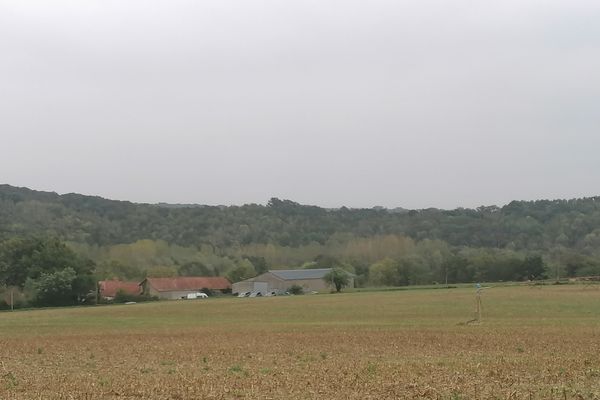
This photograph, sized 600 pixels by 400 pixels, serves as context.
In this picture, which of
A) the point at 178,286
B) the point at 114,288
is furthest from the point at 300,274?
the point at 114,288

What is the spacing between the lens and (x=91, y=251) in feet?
600

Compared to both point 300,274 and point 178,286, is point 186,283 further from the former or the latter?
point 300,274

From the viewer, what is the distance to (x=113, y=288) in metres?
140

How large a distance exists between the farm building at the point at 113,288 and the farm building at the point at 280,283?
85.4ft

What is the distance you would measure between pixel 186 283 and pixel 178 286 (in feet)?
10.5

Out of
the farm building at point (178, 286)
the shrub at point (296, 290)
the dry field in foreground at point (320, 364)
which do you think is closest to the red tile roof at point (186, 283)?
the farm building at point (178, 286)

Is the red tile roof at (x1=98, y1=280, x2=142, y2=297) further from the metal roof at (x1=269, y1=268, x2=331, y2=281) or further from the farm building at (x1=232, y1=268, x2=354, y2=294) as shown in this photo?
the metal roof at (x1=269, y1=268, x2=331, y2=281)

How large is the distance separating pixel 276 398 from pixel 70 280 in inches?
4167

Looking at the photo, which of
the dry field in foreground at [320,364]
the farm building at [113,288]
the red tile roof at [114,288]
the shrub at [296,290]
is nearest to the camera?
the dry field in foreground at [320,364]

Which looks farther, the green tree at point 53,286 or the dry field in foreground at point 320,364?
the green tree at point 53,286

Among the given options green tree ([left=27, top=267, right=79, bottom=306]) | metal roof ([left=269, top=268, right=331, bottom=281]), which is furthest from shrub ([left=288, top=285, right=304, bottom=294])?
green tree ([left=27, top=267, right=79, bottom=306])

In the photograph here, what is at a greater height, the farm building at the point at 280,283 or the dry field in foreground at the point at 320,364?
the dry field in foreground at the point at 320,364

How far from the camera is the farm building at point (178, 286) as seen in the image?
148m

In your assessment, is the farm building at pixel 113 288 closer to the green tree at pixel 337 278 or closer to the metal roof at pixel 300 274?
the metal roof at pixel 300 274
